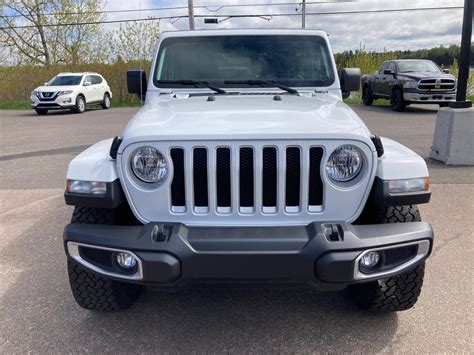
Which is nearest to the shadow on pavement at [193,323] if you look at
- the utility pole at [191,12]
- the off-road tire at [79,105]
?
the off-road tire at [79,105]

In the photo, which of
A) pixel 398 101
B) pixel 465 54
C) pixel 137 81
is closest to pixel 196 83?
pixel 137 81

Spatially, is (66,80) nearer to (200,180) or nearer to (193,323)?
(193,323)

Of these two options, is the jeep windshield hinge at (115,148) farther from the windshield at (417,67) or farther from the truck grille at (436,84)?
the windshield at (417,67)

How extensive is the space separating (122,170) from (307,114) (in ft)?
3.79

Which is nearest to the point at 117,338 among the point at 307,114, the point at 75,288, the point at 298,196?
the point at 75,288

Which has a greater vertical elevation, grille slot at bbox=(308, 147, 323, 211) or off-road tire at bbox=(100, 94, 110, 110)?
grille slot at bbox=(308, 147, 323, 211)

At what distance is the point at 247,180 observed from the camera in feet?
7.66

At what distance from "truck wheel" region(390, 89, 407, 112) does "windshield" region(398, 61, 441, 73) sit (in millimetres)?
769

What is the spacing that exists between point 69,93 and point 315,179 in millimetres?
17256

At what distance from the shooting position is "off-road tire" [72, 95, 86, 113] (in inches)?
716

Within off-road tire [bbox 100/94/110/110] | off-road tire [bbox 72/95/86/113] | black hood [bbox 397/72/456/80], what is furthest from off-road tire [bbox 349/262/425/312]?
off-road tire [bbox 100/94/110/110]

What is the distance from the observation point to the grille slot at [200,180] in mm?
2317

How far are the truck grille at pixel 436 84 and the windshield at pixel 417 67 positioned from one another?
4.30 feet

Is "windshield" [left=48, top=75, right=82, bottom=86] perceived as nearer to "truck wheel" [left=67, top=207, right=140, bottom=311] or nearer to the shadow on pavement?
the shadow on pavement
